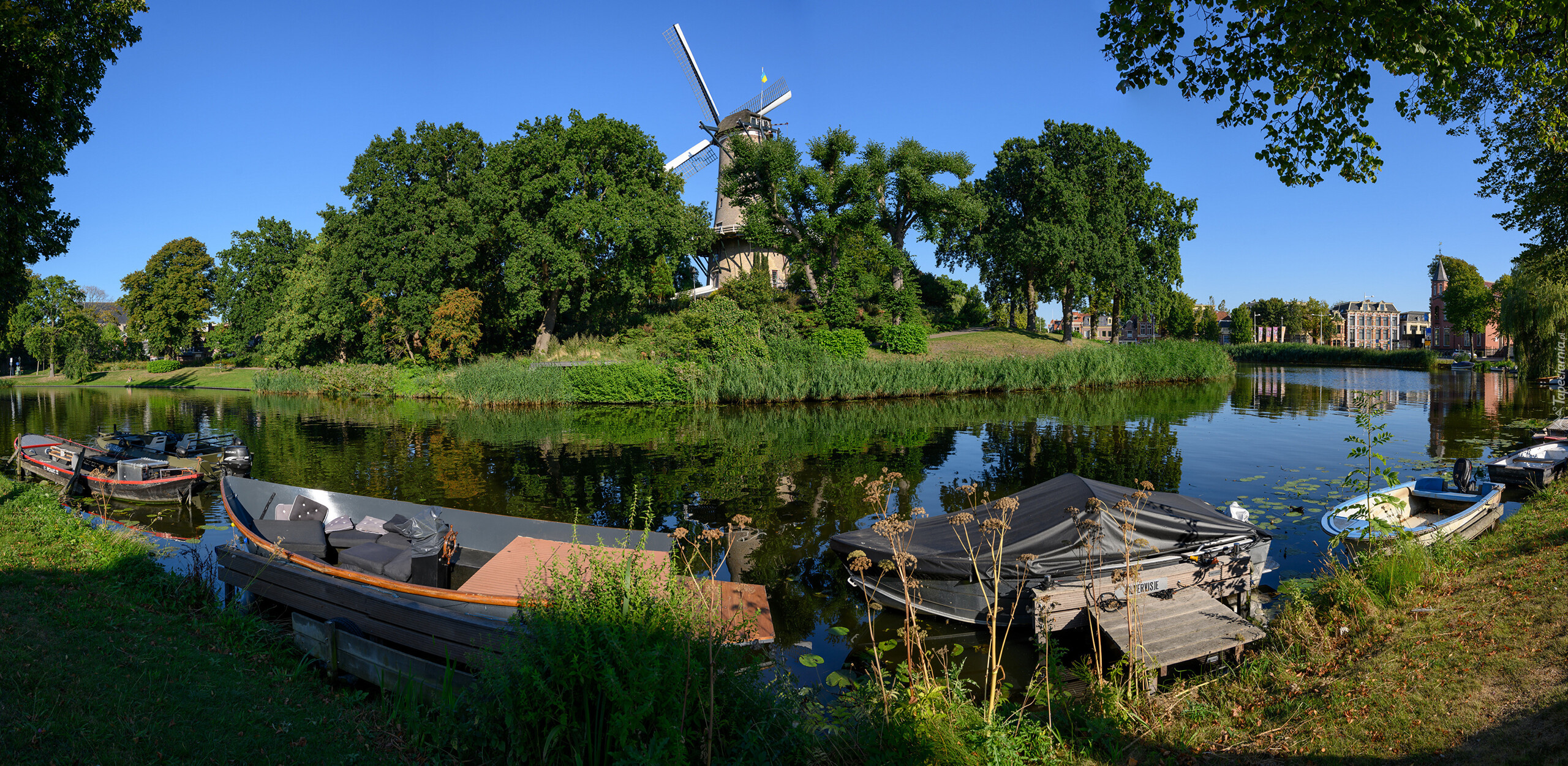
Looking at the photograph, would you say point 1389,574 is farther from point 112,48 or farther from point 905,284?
point 905,284

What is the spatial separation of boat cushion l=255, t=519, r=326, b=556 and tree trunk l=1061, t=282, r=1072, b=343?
4577cm

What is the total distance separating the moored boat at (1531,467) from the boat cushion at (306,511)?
66.5 ft

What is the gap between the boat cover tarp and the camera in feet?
26.3

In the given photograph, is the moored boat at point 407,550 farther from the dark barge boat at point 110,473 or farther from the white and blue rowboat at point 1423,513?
the white and blue rowboat at point 1423,513

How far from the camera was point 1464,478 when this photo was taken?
12.5m

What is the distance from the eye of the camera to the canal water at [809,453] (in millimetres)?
12773

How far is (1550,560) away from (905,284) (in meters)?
38.0

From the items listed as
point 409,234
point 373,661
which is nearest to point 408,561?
point 373,661

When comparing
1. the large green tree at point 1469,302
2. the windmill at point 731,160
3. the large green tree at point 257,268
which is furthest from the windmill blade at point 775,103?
the large green tree at point 1469,302

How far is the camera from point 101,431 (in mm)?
26062

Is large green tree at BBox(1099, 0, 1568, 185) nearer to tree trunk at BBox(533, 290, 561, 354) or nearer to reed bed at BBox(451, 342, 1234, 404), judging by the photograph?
reed bed at BBox(451, 342, 1234, 404)

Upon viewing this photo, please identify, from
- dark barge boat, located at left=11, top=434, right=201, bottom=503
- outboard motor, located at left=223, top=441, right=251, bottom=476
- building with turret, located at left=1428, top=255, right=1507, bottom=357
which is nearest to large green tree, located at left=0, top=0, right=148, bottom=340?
dark barge boat, located at left=11, top=434, right=201, bottom=503

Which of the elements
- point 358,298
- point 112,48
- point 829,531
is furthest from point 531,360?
point 829,531

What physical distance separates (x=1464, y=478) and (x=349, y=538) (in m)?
17.2
